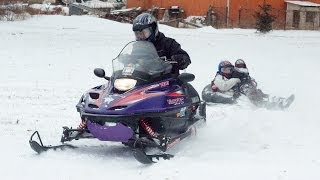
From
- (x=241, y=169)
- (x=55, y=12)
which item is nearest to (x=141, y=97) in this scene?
(x=241, y=169)

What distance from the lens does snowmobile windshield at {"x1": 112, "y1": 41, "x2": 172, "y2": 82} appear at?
26.7ft

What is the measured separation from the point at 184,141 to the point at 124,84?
152cm

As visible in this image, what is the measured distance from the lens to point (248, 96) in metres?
13.4

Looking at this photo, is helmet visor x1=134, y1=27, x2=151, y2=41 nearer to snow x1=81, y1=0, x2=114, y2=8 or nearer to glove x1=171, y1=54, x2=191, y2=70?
glove x1=171, y1=54, x2=191, y2=70

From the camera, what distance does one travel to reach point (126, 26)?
117ft

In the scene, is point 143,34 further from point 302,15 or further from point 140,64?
point 302,15

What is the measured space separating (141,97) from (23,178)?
1.79m

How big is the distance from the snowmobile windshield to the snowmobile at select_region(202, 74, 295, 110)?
4862 mm

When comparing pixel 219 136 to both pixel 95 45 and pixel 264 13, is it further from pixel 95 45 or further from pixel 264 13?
pixel 264 13

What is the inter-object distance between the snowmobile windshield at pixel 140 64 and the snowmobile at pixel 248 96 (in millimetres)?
4862

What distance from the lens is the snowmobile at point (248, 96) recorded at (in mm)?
13250

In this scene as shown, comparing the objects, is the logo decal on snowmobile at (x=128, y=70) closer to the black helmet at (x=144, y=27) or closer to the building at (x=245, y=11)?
the black helmet at (x=144, y=27)

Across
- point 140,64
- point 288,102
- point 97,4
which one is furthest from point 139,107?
point 97,4

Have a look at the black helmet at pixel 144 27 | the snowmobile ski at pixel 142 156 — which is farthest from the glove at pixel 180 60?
the snowmobile ski at pixel 142 156
